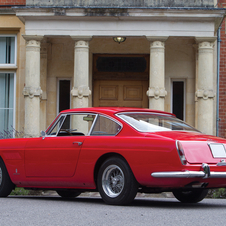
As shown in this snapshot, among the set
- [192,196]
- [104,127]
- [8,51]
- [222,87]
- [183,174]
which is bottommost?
[192,196]

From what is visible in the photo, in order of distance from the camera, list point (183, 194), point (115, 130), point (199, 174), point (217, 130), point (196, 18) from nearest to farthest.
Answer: point (199, 174) < point (115, 130) < point (183, 194) < point (196, 18) < point (217, 130)

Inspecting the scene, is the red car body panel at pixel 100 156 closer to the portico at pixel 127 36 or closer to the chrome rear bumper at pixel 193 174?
the chrome rear bumper at pixel 193 174

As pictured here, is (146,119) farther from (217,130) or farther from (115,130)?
(217,130)

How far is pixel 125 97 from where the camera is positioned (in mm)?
18266

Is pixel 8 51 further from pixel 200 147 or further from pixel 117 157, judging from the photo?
pixel 200 147

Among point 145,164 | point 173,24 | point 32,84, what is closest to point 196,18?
point 173,24

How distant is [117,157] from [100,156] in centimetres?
27

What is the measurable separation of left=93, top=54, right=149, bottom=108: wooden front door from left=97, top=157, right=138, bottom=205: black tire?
11782mm

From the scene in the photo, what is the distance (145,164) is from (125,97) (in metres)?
12.3

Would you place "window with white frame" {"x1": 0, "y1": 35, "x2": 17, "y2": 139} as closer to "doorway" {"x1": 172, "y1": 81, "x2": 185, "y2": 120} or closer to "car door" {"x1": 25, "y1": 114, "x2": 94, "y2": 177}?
"doorway" {"x1": 172, "y1": 81, "x2": 185, "y2": 120}

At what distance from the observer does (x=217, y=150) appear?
6.17 m

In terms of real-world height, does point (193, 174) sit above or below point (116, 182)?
above

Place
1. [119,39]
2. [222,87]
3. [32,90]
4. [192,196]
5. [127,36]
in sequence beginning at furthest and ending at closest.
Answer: [222,87], [119,39], [127,36], [32,90], [192,196]

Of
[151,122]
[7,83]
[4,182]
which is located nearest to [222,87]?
[7,83]
